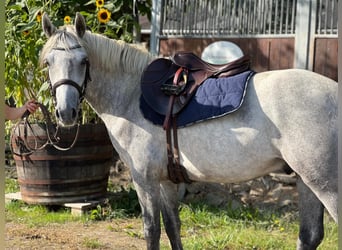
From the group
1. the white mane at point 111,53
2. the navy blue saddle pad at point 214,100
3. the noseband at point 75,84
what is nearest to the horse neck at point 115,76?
the white mane at point 111,53

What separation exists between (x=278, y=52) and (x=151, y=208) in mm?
2545

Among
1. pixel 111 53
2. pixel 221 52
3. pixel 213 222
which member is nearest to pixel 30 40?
pixel 221 52

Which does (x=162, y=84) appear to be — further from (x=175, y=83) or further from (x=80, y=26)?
(x=80, y=26)

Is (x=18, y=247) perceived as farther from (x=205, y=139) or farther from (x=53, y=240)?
(x=205, y=139)

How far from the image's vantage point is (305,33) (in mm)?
4617

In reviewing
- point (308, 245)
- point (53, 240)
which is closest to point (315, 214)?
point (308, 245)

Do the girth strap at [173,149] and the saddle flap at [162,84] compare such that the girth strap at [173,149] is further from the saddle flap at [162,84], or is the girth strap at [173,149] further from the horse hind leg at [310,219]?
the horse hind leg at [310,219]

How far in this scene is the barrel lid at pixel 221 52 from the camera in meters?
4.95

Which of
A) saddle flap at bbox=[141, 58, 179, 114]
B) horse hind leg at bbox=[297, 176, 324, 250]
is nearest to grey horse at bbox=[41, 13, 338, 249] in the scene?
horse hind leg at bbox=[297, 176, 324, 250]

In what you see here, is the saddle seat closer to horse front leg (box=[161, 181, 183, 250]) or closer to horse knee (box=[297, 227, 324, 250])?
horse front leg (box=[161, 181, 183, 250])

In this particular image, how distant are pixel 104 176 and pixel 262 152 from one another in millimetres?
2765

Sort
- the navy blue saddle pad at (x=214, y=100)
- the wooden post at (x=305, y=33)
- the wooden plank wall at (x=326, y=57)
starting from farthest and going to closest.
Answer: the wooden post at (x=305, y=33) < the wooden plank wall at (x=326, y=57) < the navy blue saddle pad at (x=214, y=100)

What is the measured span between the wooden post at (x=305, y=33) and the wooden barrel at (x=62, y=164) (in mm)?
2119

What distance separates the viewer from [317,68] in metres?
4.58
